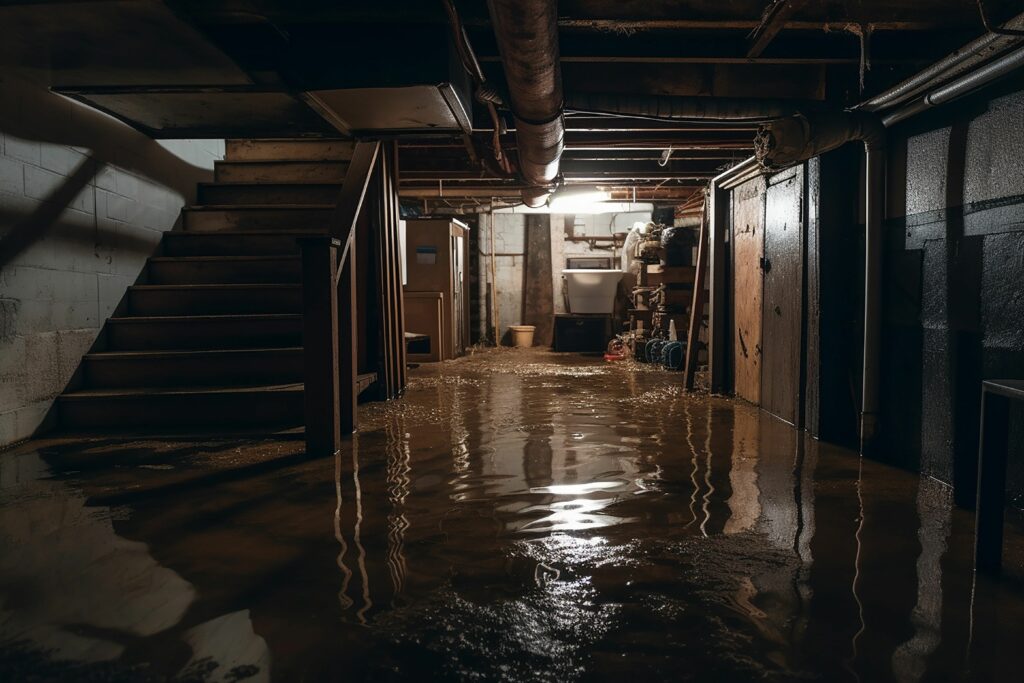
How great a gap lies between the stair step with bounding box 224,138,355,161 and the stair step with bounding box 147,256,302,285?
1.54 m

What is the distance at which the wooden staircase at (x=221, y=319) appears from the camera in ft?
14.0

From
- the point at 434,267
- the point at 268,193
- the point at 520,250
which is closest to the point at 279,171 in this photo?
the point at 268,193

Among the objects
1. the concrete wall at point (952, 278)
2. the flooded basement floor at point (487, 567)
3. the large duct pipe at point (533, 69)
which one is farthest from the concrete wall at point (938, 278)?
the large duct pipe at point (533, 69)

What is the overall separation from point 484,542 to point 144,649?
1103 millimetres

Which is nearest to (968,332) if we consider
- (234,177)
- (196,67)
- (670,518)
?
(670,518)

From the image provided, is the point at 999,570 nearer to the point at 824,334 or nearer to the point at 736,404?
the point at 824,334

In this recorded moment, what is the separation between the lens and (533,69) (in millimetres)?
3334

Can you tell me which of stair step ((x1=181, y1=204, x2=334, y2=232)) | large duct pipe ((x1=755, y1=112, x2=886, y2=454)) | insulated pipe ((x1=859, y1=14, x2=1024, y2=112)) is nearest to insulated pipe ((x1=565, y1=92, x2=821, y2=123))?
large duct pipe ((x1=755, y1=112, x2=886, y2=454))

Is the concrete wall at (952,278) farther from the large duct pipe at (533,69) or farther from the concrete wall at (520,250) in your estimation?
the concrete wall at (520,250)

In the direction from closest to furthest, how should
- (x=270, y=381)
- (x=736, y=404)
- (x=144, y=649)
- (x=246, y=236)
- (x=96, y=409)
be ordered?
(x=144, y=649) → (x=96, y=409) → (x=270, y=381) → (x=246, y=236) → (x=736, y=404)

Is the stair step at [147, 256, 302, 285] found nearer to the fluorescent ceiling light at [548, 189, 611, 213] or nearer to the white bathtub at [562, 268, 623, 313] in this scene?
the fluorescent ceiling light at [548, 189, 611, 213]

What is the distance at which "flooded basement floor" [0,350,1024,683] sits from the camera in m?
1.63

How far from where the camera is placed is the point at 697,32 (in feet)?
13.0

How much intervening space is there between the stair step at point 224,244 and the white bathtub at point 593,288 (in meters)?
6.82
